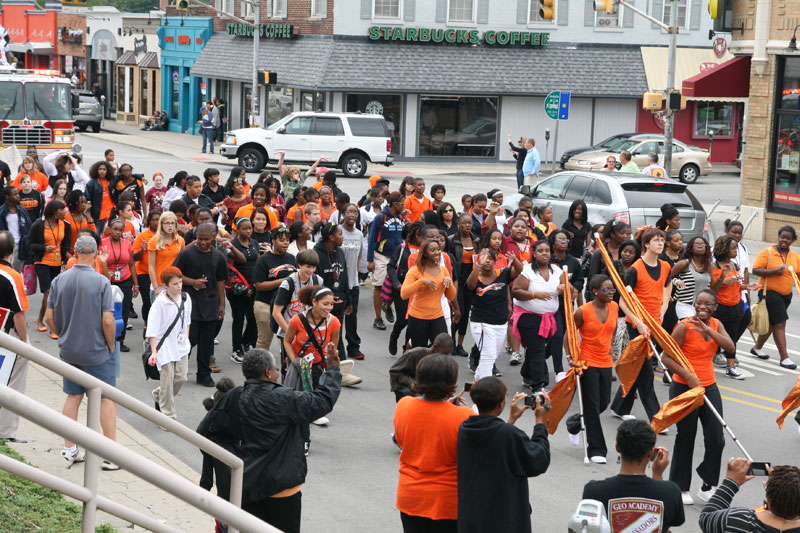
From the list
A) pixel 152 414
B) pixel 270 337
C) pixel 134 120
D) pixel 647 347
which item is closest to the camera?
pixel 152 414

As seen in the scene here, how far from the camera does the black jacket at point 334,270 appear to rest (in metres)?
11.8

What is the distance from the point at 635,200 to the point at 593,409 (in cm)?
850

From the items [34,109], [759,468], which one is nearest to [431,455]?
[759,468]

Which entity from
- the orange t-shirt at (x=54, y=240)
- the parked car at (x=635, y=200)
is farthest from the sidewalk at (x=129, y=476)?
the parked car at (x=635, y=200)

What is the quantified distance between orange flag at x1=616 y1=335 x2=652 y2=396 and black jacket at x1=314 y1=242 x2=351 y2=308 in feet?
10.9

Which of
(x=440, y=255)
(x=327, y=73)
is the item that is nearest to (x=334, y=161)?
(x=327, y=73)

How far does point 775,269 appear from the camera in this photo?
41.8 ft

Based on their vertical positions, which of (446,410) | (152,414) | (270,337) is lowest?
(270,337)

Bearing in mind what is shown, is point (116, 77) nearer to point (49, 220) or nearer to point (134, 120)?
point (134, 120)

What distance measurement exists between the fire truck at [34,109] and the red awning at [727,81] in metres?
16.1

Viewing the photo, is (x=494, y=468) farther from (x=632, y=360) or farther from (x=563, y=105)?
(x=563, y=105)

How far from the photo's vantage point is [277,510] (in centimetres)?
A: 619

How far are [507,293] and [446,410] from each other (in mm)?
5518

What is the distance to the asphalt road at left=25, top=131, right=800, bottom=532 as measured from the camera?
834 cm
